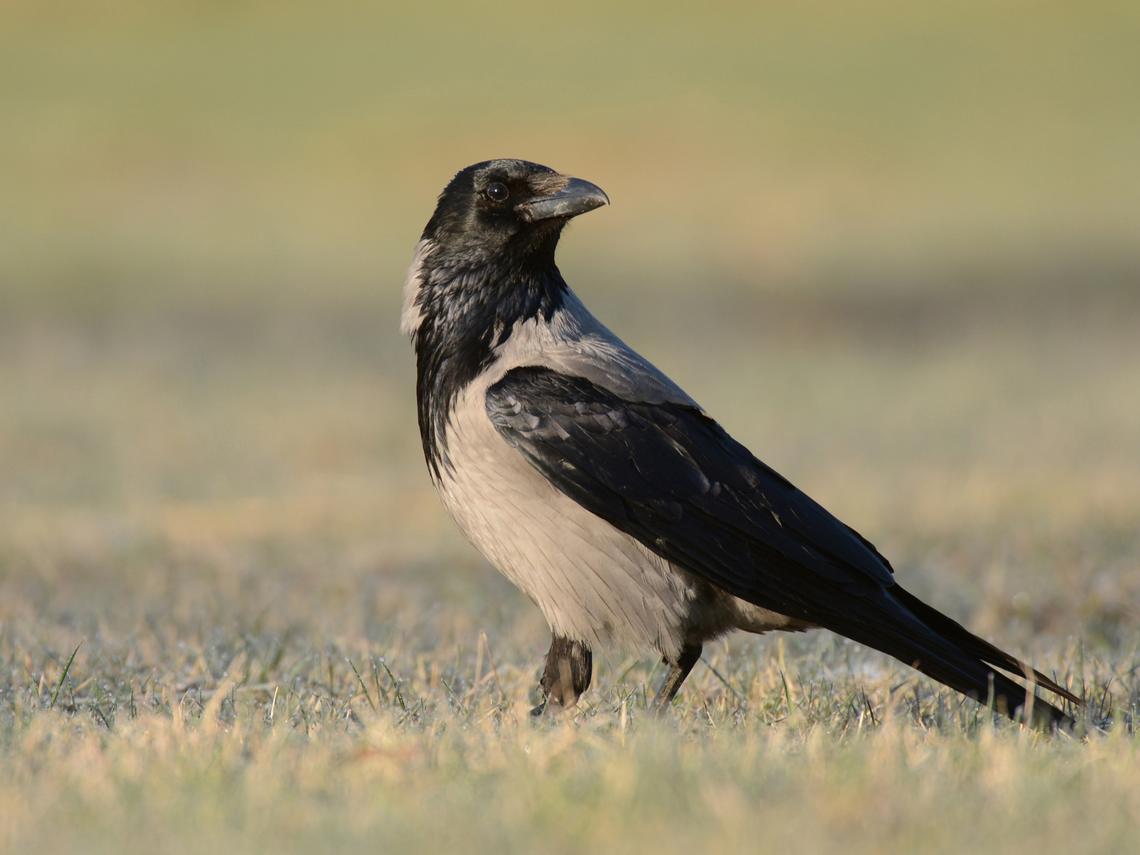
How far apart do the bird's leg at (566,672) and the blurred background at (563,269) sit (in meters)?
1.10

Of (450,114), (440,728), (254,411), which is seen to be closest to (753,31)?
(450,114)

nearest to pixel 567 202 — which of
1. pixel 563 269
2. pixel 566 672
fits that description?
pixel 566 672

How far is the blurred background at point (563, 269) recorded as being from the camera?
5688mm

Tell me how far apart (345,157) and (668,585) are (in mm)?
19630

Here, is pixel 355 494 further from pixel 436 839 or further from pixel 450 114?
pixel 450 114

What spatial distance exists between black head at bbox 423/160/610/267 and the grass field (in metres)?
1.21

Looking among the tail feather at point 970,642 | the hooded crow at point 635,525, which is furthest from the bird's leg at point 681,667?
the tail feather at point 970,642

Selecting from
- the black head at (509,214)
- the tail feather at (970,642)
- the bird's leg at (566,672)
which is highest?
the black head at (509,214)

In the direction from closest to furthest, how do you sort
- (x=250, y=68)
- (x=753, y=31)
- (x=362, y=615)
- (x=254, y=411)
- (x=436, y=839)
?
1. (x=436, y=839)
2. (x=362, y=615)
3. (x=254, y=411)
4. (x=250, y=68)
5. (x=753, y=31)

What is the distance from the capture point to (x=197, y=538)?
19.9 ft

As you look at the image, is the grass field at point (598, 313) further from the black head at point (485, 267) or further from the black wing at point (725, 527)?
the black head at point (485, 267)

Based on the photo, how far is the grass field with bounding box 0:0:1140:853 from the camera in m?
2.35

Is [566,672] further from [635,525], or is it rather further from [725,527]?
[725,527]

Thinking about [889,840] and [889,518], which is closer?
[889,840]
